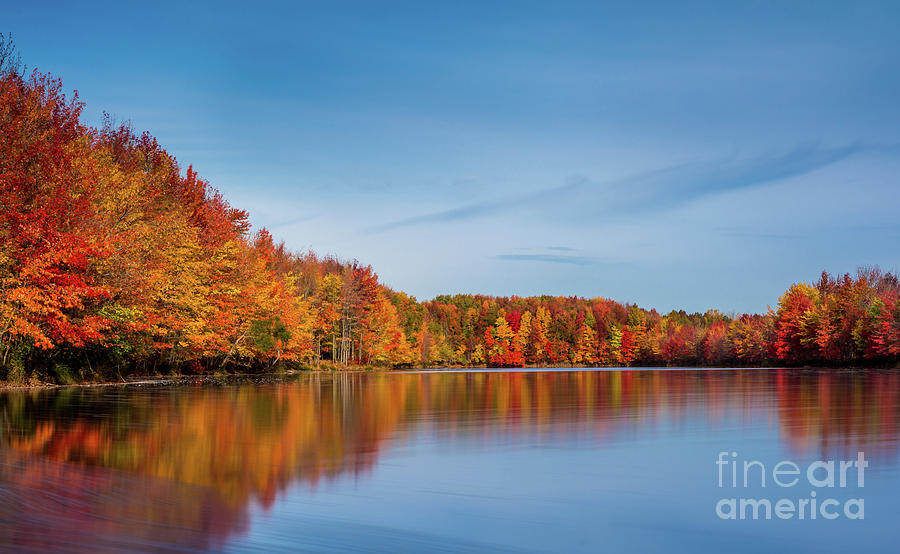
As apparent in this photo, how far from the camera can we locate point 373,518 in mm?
6863

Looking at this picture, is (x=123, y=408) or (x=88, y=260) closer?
(x=123, y=408)

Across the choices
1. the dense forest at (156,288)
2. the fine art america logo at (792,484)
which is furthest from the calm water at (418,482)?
the dense forest at (156,288)

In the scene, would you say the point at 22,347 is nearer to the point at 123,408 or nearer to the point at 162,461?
the point at 123,408

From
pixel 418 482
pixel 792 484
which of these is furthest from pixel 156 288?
pixel 792 484

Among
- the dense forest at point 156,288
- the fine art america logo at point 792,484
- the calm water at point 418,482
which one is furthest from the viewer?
the dense forest at point 156,288

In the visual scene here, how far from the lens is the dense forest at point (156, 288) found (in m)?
24.9

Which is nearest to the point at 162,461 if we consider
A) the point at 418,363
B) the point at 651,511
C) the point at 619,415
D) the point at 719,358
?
the point at 651,511

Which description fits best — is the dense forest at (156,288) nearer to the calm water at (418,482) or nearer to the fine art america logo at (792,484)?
the calm water at (418,482)

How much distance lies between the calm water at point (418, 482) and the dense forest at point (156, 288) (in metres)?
9.54

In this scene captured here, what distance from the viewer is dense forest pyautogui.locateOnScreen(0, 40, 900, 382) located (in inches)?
979

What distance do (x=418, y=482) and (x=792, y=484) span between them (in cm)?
474

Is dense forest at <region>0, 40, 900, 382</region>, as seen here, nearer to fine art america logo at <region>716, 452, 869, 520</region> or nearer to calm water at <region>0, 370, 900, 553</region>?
calm water at <region>0, 370, 900, 553</region>

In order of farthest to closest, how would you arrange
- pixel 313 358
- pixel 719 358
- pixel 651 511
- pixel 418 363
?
pixel 719 358, pixel 418 363, pixel 313 358, pixel 651 511

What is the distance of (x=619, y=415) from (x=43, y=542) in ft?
48.6
